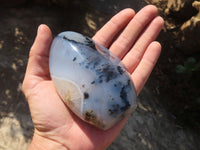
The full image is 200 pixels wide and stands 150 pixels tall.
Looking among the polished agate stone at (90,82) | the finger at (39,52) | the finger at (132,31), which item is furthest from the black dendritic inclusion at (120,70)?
the finger at (39,52)

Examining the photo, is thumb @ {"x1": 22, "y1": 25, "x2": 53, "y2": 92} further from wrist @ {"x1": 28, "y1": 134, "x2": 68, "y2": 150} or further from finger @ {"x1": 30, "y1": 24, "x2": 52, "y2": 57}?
wrist @ {"x1": 28, "y1": 134, "x2": 68, "y2": 150}

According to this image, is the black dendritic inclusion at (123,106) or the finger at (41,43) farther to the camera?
the finger at (41,43)

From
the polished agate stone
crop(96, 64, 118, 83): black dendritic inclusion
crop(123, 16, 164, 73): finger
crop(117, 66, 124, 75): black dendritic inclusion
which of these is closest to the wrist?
the polished agate stone

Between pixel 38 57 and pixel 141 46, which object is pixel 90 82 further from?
pixel 141 46

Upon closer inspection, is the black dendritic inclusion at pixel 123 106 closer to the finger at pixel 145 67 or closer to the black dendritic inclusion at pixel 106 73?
the black dendritic inclusion at pixel 106 73

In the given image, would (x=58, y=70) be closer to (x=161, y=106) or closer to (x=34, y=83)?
(x=34, y=83)

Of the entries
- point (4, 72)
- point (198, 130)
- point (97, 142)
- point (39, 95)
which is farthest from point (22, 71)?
point (198, 130)

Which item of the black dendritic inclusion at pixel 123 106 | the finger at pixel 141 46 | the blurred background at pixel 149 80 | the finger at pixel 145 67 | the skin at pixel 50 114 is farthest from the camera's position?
the blurred background at pixel 149 80
